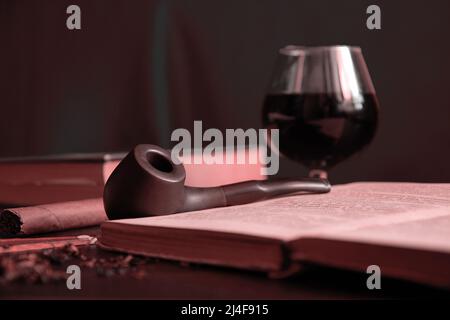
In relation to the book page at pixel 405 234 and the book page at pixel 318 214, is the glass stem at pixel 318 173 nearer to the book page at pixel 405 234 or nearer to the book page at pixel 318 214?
the book page at pixel 318 214

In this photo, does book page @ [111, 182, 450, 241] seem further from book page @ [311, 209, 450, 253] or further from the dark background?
the dark background

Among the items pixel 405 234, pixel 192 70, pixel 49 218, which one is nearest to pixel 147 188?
pixel 49 218

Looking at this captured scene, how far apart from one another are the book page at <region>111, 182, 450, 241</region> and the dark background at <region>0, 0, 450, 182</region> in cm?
56

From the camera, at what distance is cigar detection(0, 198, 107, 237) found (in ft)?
2.30

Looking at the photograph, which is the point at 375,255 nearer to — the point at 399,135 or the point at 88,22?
the point at 399,135

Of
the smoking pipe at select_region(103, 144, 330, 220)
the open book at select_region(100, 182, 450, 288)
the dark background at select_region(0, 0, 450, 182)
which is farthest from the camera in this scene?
the dark background at select_region(0, 0, 450, 182)

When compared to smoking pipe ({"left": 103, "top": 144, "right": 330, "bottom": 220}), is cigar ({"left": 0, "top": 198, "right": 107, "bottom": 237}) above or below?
below

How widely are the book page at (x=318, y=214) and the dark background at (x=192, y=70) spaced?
0.56 metres

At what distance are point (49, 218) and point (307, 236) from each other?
334 mm

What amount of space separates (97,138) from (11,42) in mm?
337

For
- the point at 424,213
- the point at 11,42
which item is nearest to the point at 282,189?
the point at 424,213

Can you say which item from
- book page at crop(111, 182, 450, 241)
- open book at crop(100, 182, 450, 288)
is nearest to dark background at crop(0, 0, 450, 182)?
book page at crop(111, 182, 450, 241)

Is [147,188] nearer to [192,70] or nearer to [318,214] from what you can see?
[318,214]

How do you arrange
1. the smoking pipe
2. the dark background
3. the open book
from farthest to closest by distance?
the dark background < the smoking pipe < the open book
